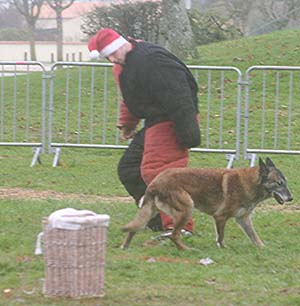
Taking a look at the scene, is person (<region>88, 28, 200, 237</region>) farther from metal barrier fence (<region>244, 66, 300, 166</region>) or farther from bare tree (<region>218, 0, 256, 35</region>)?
bare tree (<region>218, 0, 256, 35</region>)

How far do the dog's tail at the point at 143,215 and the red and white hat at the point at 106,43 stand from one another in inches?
49.8

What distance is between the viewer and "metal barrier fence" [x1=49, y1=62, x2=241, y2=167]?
1274cm

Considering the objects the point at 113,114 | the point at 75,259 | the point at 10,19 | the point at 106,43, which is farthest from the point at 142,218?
the point at 10,19

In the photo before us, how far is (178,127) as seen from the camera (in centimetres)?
789

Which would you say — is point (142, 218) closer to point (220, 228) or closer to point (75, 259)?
point (220, 228)

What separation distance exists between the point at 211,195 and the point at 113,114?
820 centimetres

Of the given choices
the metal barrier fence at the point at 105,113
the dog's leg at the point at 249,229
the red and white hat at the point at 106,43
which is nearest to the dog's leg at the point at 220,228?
the dog's leg at the point at 249,229

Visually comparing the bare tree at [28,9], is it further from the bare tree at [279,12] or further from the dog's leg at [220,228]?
the dog's leg at [220,228]

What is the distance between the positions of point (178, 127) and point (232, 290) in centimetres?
183

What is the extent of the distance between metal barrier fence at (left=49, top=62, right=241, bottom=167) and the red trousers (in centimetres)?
408

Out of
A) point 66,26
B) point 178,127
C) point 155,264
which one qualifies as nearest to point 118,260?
point 155,264

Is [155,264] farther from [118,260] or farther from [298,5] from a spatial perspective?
[298,5]

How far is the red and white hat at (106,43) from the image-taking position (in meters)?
7.84

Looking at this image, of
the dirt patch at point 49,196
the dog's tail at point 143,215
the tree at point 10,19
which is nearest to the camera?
the dog's tail at point 143,215
